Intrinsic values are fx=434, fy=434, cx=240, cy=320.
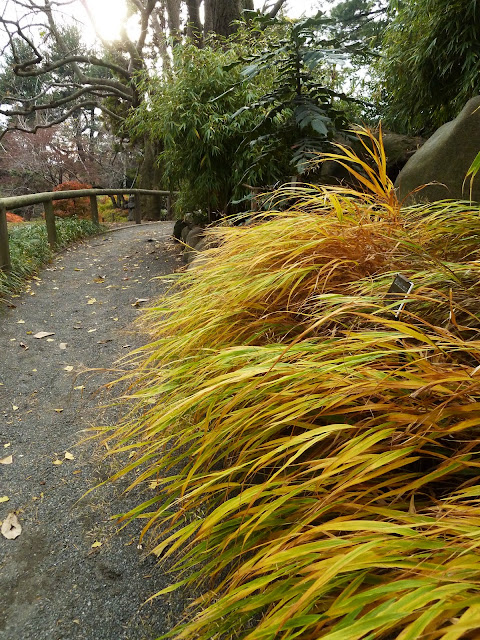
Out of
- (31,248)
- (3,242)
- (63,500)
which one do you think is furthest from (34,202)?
(63,500)

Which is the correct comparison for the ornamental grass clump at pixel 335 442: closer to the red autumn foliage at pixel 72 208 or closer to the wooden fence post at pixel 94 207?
the wooden fence post at pixel 94 207

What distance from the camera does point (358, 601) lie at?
652mm

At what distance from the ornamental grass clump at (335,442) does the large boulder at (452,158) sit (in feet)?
3.83

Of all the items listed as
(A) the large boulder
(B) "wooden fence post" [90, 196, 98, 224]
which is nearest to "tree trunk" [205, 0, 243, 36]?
(B) "wooden fence post" [90, 196, 98, 224]

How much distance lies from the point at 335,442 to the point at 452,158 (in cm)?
243

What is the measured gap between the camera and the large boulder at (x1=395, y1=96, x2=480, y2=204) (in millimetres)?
2670

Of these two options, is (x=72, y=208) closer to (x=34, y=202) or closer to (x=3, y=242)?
(x=34, y=202)

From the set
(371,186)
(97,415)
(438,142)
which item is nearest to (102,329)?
(97,415)

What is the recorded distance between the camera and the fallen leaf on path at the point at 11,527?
4.98 feet

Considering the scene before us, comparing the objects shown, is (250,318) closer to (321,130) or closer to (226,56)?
(321,130)

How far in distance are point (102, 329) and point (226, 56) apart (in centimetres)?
319

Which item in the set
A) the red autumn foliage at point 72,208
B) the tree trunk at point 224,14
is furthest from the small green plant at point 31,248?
→ the tree trunk at point 224,14

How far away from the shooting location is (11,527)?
1554mm

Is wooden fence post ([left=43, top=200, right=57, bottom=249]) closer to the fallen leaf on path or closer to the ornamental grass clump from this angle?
the ornamental grass clump
